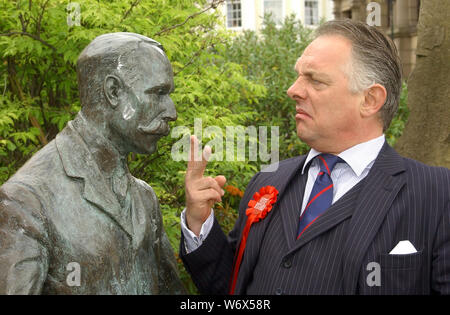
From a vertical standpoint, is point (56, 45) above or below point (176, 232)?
above

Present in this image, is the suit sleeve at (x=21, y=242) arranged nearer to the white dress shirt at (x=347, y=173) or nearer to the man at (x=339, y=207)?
the man at (x=339, y=207)

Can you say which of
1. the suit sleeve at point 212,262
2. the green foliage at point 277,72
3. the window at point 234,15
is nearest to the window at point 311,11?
the window at point 234,15

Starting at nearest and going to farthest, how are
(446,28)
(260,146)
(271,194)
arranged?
1. (271,194)
2. (260,146)
3. (446,28)

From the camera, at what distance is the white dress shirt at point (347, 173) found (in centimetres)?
281

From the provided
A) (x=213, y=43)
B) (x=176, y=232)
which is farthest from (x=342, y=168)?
(x=213, y=43)

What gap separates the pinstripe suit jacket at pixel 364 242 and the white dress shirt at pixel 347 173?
0.13 ft

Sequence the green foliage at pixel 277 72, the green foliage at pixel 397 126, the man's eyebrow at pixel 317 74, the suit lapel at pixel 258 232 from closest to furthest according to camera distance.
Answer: the man's eyebrow at pixel 317 74
the suit lapel at pixel 258 232
the green foliage at pixel 277 72
the green foliage at pixel 397 126

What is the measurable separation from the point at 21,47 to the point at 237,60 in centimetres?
611

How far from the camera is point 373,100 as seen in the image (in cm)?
283

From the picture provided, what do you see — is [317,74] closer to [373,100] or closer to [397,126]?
[373,100]

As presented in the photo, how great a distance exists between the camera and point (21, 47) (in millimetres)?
4391

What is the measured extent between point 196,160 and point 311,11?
4135cm

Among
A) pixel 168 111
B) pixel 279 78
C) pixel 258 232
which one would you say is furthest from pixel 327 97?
pixel 279 78

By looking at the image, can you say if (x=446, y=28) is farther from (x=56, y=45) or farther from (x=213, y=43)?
(x=56, y=45)
